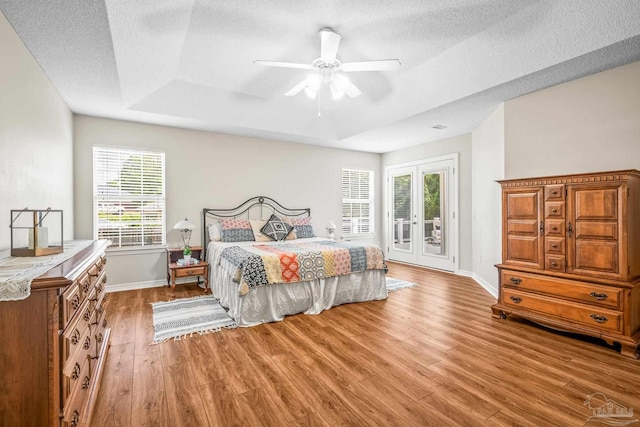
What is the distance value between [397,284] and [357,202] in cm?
264

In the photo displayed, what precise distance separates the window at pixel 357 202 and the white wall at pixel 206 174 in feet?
0.72

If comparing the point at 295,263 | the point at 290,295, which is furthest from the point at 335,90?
the point at 290,295

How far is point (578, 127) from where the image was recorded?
10.4 feet

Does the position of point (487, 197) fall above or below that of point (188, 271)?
above

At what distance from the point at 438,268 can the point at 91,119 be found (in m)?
6.38

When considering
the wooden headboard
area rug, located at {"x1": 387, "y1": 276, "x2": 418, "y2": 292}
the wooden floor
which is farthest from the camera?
the wooden headboard

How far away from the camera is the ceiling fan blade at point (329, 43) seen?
8.38 feet

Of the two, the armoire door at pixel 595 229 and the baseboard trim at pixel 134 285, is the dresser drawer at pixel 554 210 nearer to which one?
the armoire door at pixel 595 229

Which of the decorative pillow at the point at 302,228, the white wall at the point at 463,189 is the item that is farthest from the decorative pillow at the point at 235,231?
the white wall at the point at 463,189

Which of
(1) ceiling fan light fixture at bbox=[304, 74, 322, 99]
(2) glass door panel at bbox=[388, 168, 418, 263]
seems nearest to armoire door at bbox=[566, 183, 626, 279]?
(1) ceiling fan light fixture at bbox=[304, 74, 322, 99]

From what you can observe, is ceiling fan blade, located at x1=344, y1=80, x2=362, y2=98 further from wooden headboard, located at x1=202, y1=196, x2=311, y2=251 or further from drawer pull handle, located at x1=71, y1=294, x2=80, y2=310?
wooden headboard, located at x1=202, y1=196, x2=311, y2=251

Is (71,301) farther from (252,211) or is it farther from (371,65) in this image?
(252,211)

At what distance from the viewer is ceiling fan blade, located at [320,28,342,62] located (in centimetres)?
255

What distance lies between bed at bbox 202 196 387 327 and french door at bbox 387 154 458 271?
7.75 feet
